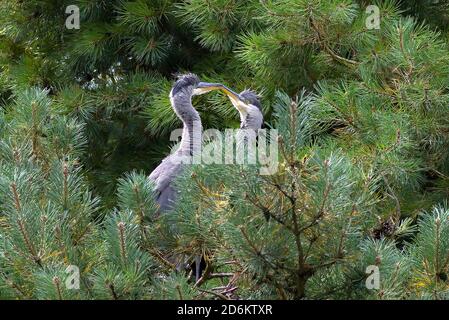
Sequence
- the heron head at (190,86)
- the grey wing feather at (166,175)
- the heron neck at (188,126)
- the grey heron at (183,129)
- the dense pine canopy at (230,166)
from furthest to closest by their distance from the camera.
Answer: the heron head at (190,86) < the heron neck at (188,126) < the grey heron at (183,129) < the grey wing feather at (166,175) < the dense pine canopy at (230,166)

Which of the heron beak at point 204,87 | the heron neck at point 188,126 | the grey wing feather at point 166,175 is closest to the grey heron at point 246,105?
the heron beak at point 204,87

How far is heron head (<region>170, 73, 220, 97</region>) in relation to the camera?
16.3 feet

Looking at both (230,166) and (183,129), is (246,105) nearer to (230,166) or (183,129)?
(183,129)

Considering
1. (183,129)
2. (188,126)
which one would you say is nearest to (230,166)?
(188,126)

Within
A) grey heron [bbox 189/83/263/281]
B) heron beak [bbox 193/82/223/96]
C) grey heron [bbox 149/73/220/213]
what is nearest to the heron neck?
grey heron [bbox 149/73/220/213]

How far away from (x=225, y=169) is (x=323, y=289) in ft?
1.14

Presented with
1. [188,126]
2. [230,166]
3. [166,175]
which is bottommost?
[230,166]

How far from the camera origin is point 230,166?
7.92ft

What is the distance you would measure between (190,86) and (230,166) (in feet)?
8.61

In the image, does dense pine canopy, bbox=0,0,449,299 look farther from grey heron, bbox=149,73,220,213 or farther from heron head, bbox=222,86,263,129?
grey heron, bbox=149,73,220,213

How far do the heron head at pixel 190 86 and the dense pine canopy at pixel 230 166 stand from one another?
0.24 m

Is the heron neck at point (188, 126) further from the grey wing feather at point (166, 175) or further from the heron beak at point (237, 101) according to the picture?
the heron beak at point (237, 101)

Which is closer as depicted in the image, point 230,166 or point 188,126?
point 230,166

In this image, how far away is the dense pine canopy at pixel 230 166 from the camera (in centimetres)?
241
